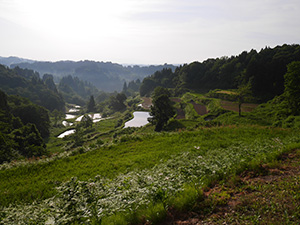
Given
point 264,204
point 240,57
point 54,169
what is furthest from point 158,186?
point 240,57

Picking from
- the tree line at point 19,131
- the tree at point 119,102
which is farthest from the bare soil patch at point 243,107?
the tree at point 119,102

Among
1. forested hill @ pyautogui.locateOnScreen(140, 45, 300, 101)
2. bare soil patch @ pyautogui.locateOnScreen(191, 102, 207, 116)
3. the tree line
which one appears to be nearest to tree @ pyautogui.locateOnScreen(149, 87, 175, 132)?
bare soil patch @ pyautogui.locateOnScreen(191, 102, 207, 116)

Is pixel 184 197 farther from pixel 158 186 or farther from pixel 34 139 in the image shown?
pixel 34 139

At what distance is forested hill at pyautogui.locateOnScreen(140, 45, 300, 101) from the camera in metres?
58.9

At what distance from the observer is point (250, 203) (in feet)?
17.9

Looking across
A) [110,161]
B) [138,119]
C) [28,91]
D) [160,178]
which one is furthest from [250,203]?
[28,91]

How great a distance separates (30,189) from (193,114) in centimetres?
4555

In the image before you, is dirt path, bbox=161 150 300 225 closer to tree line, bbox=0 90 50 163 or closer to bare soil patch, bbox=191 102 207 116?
tree line, bbox=0 90 50 163

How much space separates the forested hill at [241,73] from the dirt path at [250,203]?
57337 millimetres

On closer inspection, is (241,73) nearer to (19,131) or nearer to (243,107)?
(243,107)

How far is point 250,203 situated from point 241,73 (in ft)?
251

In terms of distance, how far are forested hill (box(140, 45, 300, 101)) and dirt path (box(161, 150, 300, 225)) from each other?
5734 cm

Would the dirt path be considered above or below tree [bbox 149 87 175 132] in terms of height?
above

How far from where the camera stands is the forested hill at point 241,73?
5894 centimetres
